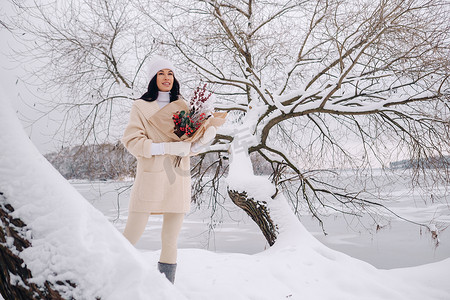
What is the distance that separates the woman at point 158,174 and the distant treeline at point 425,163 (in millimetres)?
3443

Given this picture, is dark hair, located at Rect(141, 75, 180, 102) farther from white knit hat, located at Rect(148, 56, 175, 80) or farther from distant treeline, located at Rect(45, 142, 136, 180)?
distant treeline, located at Rect(45, 142, 136, 180)

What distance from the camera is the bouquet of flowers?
2.11 meters

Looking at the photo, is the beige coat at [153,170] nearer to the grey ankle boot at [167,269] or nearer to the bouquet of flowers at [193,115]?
the bouquet of flowers at [193,115]

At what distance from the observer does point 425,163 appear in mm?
4195

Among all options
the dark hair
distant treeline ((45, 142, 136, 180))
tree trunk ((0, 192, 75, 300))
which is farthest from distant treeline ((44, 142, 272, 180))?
tree trunk ((0, 192, 75, 300))

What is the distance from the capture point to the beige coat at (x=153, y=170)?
2061 mm

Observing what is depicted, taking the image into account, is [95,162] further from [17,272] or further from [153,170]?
[17,272]

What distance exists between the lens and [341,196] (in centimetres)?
466

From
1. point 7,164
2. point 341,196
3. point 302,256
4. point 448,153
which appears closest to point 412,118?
point 448,153

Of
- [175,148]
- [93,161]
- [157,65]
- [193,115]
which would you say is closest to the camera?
[175,148]

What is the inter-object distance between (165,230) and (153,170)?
45 cm

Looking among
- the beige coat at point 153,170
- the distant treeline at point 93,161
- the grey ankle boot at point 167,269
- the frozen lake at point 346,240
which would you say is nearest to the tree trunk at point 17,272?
the beige coat at point 153,170

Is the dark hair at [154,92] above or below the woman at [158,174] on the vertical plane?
above

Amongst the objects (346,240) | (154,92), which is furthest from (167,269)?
(346,240)
